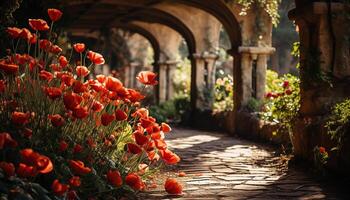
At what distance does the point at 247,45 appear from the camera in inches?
400

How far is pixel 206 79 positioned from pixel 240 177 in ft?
28.7

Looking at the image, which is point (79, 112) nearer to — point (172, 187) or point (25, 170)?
point (25, 170)

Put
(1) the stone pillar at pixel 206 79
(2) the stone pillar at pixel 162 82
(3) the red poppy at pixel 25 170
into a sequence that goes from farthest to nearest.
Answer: (2) the stone pillar at pixel 162 82 → (1) the stone pillar at pixel 206 79 → (3) the red poppy at pixel 25 170

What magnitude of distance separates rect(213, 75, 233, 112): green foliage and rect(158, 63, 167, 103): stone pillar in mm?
2775

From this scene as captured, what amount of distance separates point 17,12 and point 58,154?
4.08m

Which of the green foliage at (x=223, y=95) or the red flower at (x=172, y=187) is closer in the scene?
the red flower at (x=172, y=187)

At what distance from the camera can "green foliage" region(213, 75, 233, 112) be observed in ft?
38.9

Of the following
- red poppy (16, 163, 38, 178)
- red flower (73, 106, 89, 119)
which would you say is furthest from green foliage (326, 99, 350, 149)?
red poppy (16, 163, 38, 178)

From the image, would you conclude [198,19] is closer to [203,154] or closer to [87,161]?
[203,154]

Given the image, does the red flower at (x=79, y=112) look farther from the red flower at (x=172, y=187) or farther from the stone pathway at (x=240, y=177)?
the stone pathway at (x=240, y=177)

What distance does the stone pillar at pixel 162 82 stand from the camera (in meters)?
16.4

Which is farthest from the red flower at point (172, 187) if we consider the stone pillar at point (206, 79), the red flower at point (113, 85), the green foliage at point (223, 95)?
the stone pillar at point (206, 79)

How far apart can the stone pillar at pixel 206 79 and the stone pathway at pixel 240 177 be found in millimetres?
5713

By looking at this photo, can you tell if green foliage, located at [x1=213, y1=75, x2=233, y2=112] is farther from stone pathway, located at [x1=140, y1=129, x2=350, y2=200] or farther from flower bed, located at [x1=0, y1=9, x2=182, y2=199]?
flower bed, located at [x1=0, y1=9, x2=182, y2=199]
